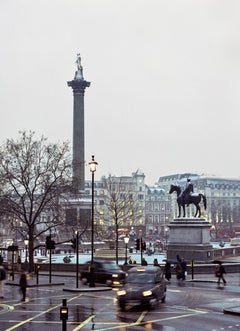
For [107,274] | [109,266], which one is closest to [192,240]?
[109,266]

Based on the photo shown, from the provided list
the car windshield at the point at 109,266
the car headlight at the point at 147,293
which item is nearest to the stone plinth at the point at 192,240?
the car windshield at the point at 109,266

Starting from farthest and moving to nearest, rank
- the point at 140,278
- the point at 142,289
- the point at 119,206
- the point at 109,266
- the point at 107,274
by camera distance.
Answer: the point at 119,206 < the point at 109,266 < the point at 107,274 < the point at 140,278 < the point at 142,289

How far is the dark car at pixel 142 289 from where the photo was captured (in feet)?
77.9

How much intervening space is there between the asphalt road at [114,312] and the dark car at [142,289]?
38cm

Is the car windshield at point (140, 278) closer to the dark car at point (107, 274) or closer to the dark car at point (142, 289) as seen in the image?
the dark car at point (142, 289)

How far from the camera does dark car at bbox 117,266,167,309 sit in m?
23.8

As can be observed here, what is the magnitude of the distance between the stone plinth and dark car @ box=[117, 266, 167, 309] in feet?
81.7

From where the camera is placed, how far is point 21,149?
54844 mm

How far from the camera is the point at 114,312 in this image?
76.1 feet

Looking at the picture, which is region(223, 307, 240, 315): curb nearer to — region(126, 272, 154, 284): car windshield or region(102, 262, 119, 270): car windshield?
region(126, 272, 154, 284): car windshield

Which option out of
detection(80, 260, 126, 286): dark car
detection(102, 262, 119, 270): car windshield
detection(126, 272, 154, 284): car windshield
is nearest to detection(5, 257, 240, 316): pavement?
detection(80, 260, 126, 286): dark car

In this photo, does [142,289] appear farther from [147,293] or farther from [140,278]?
[140,278]

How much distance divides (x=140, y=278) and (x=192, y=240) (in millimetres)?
26673

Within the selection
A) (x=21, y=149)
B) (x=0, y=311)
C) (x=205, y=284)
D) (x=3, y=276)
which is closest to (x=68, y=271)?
(x=21, y=149)
